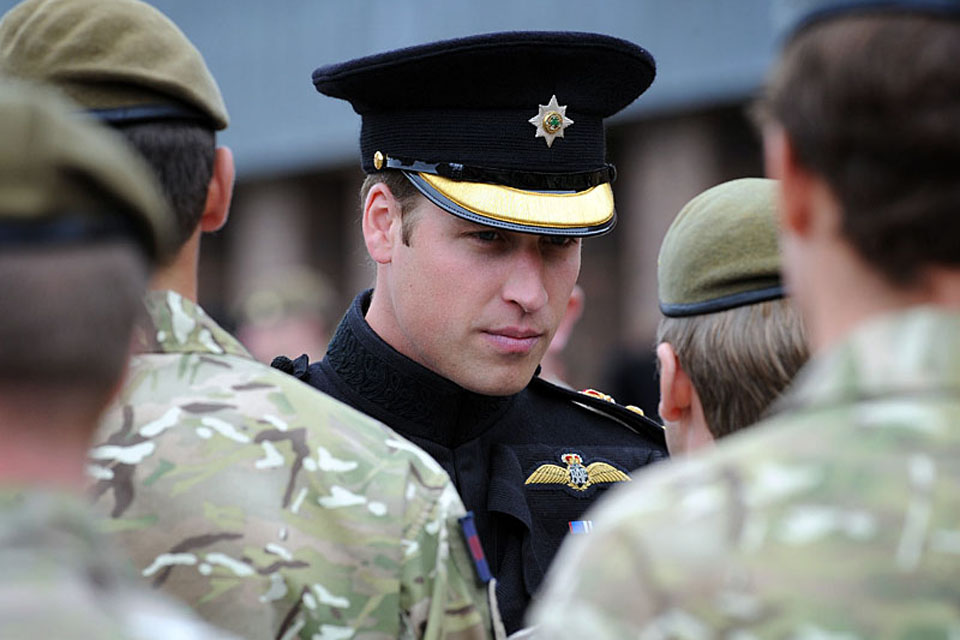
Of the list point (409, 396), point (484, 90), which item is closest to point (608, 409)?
point (409, 396)

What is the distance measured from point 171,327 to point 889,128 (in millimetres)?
1102

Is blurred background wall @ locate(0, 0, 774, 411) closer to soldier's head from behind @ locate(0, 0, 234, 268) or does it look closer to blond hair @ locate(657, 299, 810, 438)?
blond hair @ locate(657, 299, 810, 438)

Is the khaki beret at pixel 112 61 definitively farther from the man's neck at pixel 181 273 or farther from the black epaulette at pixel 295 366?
the black epaulette at pixel 295 366

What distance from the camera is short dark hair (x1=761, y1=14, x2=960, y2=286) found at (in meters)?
1.42

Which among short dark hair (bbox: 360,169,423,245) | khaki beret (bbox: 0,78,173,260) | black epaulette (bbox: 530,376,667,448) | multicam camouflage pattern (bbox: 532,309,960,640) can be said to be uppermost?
khaki beret (bbox: 0,78,173,260)

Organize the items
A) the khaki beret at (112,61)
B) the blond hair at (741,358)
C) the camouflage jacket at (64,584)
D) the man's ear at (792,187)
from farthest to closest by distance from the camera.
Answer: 1. the blond hair at (741,358)
2. the khaki beret at (112,61)
3. the man's ear at (792,187)
4. the camouflage jacket at (64,584)

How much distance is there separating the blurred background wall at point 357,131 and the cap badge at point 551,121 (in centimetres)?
473

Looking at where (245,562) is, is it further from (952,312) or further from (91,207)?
(952,312)

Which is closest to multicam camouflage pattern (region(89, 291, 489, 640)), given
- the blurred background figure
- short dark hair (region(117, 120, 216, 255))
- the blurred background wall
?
short dark hair (region(117, 120, 216, 255))

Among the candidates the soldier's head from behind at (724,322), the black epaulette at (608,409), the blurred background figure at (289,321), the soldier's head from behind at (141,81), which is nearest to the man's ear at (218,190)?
the soldier's head from behind at (141,81)

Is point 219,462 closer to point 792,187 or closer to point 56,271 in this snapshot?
point 56,271

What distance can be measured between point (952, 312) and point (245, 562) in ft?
3.33

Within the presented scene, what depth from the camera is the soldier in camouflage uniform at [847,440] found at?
1367 millimetres

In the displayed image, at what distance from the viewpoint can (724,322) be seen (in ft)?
7.97
